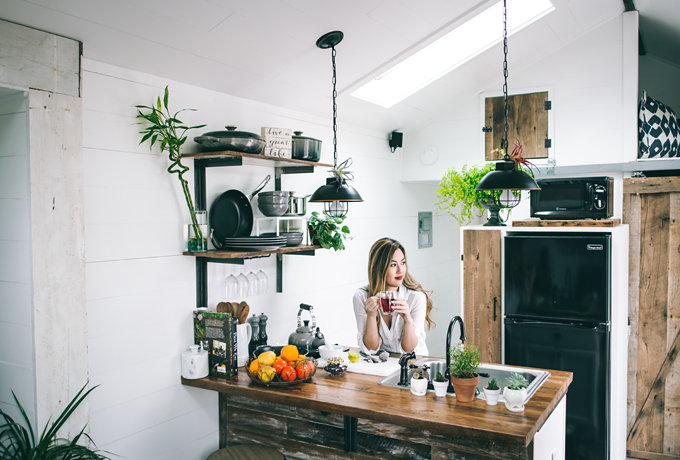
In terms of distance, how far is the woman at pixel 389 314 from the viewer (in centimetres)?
300

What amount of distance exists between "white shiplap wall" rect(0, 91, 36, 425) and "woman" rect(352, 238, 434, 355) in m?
1.69

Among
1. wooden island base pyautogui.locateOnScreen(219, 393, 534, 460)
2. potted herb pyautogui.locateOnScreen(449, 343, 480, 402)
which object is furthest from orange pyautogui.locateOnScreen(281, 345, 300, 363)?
potted herb pyautogui.locateOnScreen(449, 343, 480, 402)

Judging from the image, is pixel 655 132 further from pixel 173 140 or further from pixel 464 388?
pixel 173 140

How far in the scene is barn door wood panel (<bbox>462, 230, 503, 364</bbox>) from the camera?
3660 millimetres

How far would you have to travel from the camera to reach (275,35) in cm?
253

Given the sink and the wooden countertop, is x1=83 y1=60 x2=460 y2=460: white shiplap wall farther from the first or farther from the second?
the sink

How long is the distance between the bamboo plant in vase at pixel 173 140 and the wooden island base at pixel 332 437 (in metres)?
0.90

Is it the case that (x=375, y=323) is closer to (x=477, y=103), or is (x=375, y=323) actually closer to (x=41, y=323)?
(x=41, y=323)

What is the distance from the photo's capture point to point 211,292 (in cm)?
282

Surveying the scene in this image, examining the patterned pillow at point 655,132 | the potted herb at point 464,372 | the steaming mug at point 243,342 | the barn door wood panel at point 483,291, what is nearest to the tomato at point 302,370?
the steaming mug at point 243,342

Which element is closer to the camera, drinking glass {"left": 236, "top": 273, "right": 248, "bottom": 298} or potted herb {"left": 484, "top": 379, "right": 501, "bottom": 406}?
potted herb {"left": 484, "top": 379, "right": 501, "bottom": 406}

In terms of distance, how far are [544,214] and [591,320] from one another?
29.9 inches

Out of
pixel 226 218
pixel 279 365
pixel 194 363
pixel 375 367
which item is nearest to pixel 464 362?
pixel 375 367

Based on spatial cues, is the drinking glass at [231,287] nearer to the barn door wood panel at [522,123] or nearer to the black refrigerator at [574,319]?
the black refrigerator at [574,319]
